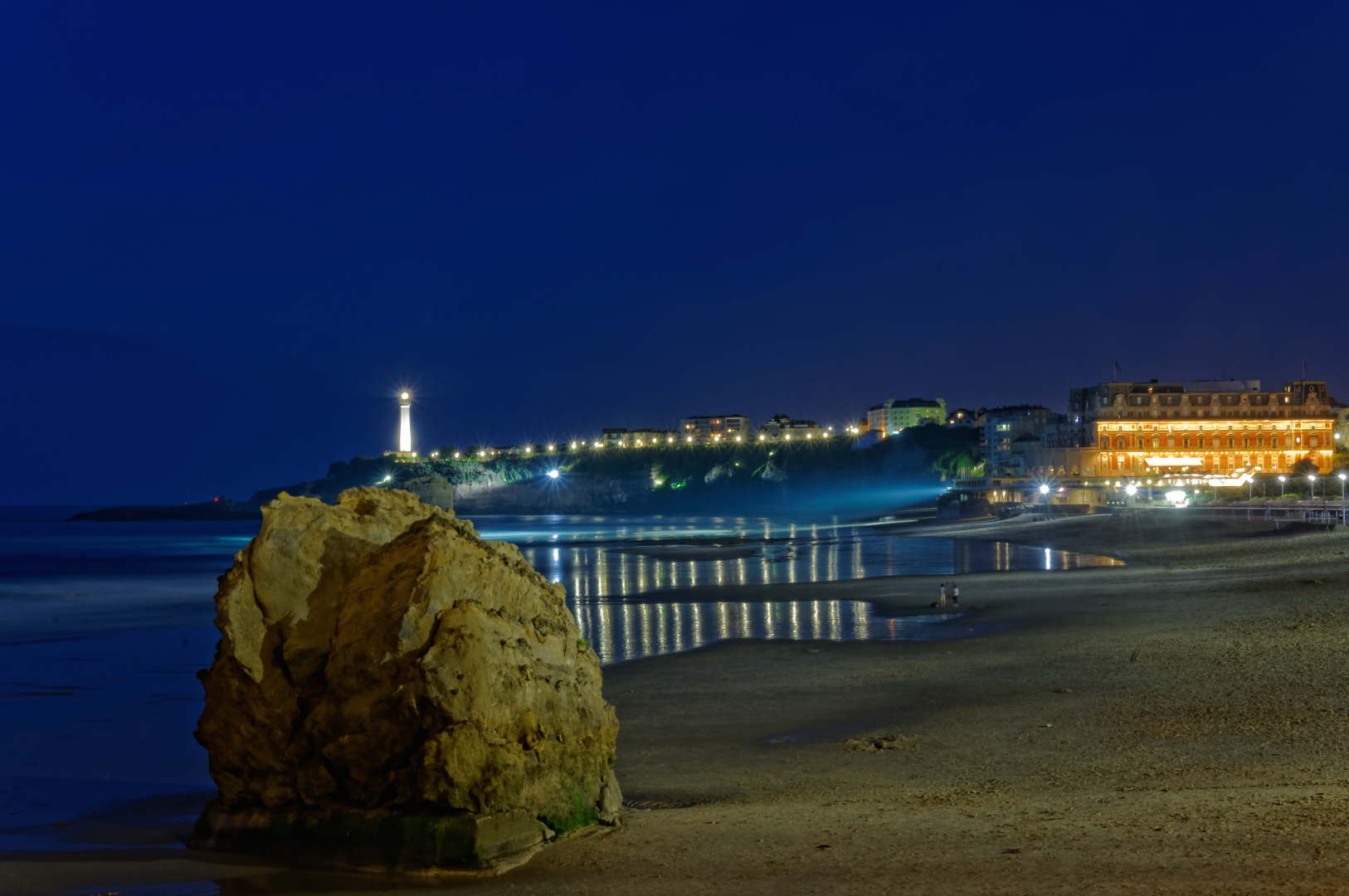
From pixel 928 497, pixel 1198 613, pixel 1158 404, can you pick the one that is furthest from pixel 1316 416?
pixel 1198 613

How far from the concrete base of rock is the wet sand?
176 mm

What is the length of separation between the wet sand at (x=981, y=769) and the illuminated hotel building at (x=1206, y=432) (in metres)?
118

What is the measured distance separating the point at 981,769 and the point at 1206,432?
136464mm

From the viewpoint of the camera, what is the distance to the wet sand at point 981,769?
6676 millimetres

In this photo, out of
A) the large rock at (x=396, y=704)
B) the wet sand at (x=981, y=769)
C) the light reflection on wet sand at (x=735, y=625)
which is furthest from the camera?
the light reflection on wet sand at (x=735, y=625)

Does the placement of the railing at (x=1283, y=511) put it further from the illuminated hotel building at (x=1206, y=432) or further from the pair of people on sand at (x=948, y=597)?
the illuminated hotel building at (x=1206, y=432)

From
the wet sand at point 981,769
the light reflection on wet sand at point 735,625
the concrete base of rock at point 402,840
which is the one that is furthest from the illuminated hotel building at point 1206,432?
the concrete base of rock at point 402,840

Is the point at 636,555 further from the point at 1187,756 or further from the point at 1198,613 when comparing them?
the point at 1187,756

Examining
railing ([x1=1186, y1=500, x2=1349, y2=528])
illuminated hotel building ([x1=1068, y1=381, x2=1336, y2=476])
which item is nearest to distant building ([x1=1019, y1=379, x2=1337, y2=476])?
illuminated hotel building ([x1=1068, y1=381, x2=1336, y2=476])

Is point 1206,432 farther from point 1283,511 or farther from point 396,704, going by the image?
point 396,704

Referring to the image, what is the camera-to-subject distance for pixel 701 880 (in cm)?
690

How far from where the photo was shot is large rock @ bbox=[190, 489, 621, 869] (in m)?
Answer: 7.70

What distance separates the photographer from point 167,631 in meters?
27.7

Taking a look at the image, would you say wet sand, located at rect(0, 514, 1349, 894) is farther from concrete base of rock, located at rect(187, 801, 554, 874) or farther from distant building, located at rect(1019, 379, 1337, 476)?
distant building, located at rect(1019, 379, 1337, 476)
